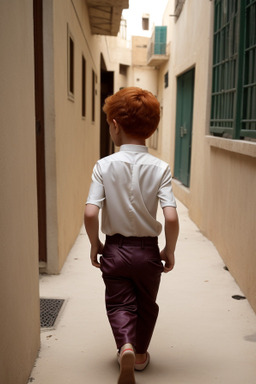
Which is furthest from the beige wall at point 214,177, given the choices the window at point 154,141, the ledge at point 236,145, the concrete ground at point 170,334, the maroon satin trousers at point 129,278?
the window at point 154,141

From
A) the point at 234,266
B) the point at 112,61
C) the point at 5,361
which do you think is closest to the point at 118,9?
the point at 234,266

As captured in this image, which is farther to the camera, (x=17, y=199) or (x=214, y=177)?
(x=214, y=177)

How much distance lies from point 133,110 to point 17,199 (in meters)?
0.76

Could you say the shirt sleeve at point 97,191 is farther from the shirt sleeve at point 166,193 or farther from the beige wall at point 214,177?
the beige wall at point 214,177

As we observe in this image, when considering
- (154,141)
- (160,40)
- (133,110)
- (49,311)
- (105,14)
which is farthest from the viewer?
(154,141)

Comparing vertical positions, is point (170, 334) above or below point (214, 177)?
below

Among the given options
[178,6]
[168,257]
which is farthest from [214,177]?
[178,6]

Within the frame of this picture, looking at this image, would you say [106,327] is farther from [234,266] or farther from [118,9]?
[118,9]

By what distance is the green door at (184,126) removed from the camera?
9016 mm

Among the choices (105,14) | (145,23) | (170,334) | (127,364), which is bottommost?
(170,334)

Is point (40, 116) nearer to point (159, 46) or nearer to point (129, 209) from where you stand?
point (129, 209)

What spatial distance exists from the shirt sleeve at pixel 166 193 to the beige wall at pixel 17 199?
28.8 inches

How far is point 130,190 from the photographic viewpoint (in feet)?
7.49

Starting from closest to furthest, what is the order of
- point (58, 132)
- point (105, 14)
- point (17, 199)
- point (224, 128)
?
point (17, 199) → point (58, 132) → point (224, 128) → point (105, 14)
